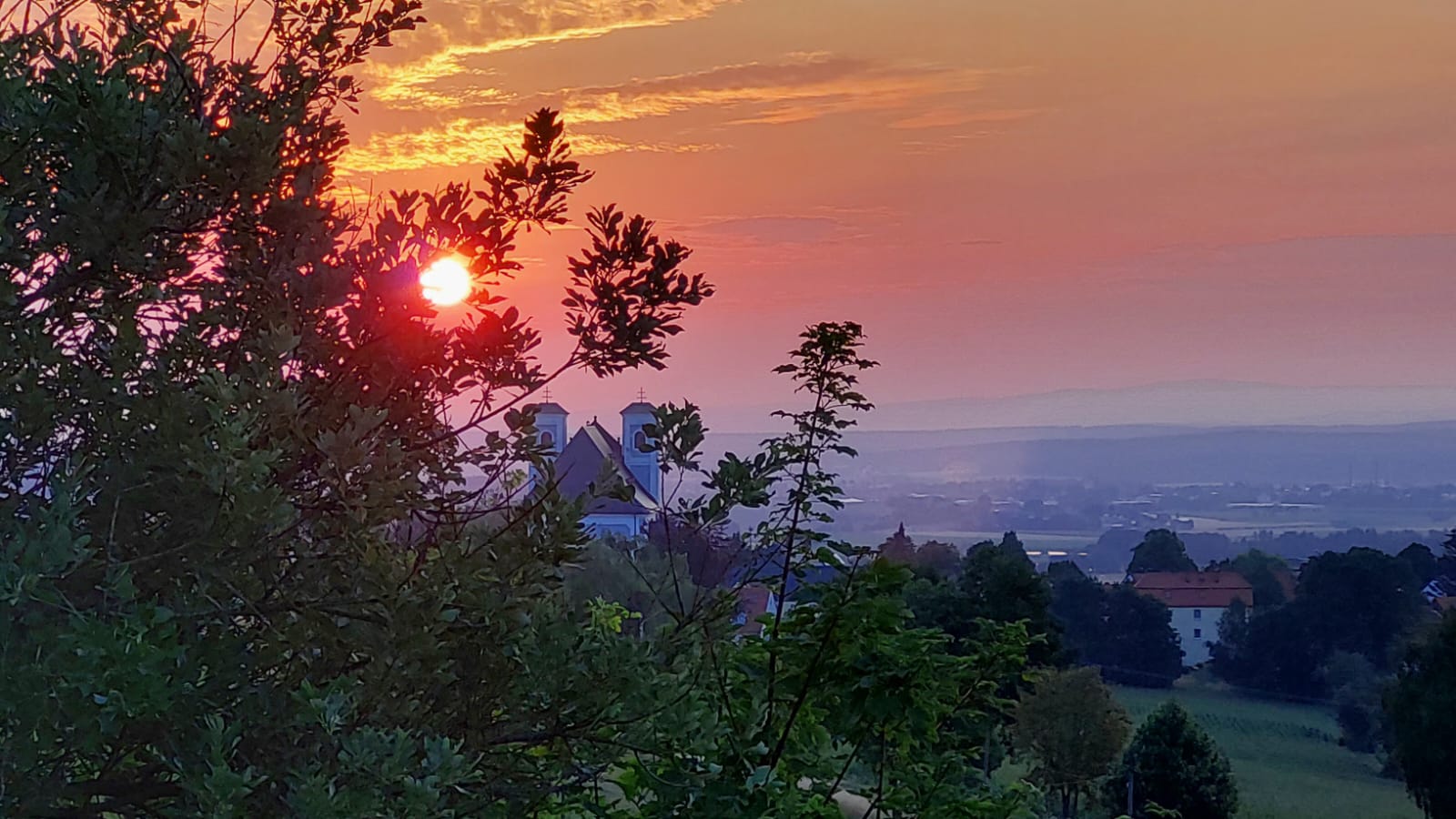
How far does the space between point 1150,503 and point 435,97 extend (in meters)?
37.2

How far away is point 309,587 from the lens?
6.42ft

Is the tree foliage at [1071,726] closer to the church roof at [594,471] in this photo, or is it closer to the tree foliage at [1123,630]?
the tree foliage at [1123,630]

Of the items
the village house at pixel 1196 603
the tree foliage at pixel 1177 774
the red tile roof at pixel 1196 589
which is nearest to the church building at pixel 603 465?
the tree foliage at pixel 1177 774

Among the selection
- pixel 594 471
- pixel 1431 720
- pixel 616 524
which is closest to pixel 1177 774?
pixel 1431 720

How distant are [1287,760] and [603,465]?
2325 cm

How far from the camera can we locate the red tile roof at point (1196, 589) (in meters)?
25.7

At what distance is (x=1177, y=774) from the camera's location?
15172 mm

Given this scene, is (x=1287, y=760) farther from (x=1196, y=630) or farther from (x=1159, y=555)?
(x=1159, y=555)

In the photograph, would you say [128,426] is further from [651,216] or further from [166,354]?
[651,216]

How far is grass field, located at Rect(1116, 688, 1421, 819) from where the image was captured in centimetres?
1852

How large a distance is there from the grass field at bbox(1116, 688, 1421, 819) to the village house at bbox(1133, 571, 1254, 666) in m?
1.01

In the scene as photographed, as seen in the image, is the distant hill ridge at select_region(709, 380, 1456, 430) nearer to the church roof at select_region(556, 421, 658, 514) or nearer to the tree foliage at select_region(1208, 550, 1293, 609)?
the tree foliage at select_region(1208, 550, 1293, 609)

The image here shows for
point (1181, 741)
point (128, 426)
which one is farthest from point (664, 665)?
point (1181, 741)

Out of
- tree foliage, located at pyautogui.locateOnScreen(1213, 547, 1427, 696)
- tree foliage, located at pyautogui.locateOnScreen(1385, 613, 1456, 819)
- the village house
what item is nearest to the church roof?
tree foliage, located at pyautogui.locateOnScreen(1385, 613, 1456, 819)
